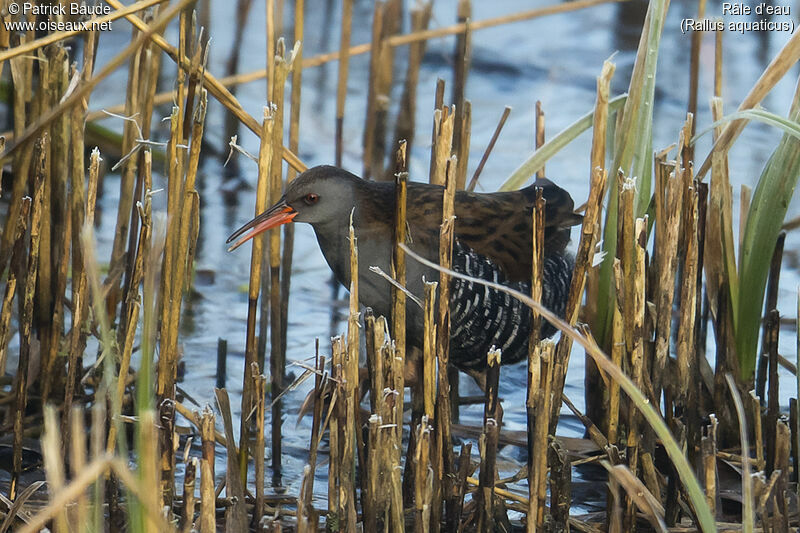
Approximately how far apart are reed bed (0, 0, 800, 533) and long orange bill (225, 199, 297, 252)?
3.6 inches

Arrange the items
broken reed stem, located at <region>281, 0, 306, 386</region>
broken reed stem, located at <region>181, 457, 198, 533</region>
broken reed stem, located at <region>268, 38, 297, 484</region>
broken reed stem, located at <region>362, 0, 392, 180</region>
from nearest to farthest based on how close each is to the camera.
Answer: broken reed stem, located at <region>181, 457, 198, 533</region> → broken reed stem, located at <region>268, 38, 297, 484</region> → broken reed stem, located at <region>281, 0, 306, 386</region> → broken reed stem, located at <region>362, 0, 392, 180</region>

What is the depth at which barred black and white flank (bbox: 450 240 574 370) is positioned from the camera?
2.73 m

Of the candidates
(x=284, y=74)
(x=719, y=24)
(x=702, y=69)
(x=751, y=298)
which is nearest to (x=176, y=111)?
(x=284, y=74)

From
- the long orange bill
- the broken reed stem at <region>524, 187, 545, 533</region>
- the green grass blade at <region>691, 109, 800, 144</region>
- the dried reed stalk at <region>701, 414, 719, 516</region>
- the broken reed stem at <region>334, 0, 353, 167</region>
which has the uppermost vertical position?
the broken reed stem at <region>334, 0, 353, 167</region>

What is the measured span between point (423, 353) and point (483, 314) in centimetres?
67

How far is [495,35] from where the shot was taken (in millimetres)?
6523

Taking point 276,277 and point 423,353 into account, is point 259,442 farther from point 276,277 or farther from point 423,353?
point 276,277

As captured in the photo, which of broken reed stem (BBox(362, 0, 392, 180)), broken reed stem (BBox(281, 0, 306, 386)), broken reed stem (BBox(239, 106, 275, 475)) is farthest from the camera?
broken reed stem (BBox(362, 0, 392, 180))

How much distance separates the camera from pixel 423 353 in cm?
212

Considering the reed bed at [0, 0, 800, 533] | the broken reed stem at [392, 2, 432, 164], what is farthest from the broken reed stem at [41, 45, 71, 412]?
the broken reed stem at [392, 2, 432, 164]

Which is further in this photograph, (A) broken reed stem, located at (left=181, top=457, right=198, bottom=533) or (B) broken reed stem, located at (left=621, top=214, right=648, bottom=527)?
(B) broken reed stem, located at (left=621, top=214, right=648, bottom=527)

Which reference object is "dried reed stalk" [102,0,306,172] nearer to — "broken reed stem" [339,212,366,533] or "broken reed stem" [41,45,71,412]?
"broken reed stem" [41,45,71,412]

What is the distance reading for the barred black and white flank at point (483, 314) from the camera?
2729 millimetres

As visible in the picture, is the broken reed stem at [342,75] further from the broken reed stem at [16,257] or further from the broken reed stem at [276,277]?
the broken reed stem at [16,257]
